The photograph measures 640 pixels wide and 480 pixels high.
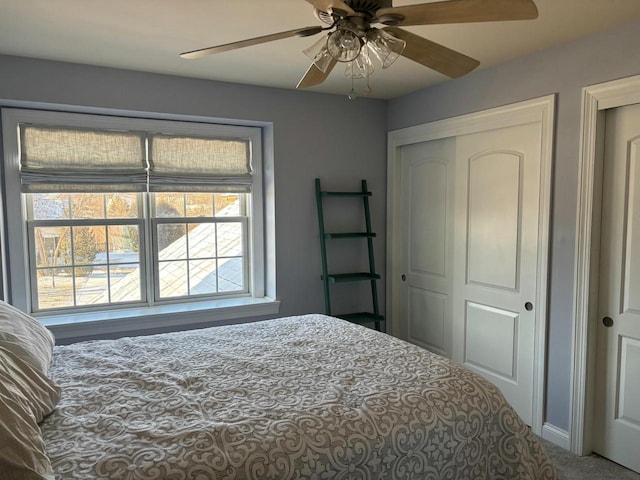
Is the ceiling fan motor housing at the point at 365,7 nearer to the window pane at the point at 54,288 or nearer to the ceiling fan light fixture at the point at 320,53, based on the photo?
the ceiling fan light fixture at the point at 320,53

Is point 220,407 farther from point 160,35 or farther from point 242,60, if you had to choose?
point 242,60

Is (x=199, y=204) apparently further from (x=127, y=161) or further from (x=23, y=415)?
(x=23, y=415)

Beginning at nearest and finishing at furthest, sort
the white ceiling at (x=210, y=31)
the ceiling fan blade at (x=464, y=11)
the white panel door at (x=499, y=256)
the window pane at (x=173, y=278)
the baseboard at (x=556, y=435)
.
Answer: the ceiling fan blade at (x=464, y=11)
the white ceiling at (x=210, y=31)
the baseboard at (x=556, y=435)
the white panel door at (x=499, y=256)
the window pane at (x=173, y=278)

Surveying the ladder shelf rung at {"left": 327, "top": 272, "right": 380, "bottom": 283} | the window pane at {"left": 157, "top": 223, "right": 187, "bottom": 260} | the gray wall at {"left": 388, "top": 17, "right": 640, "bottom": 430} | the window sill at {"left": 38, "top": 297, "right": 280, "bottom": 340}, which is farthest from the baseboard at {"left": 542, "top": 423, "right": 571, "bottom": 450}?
the window pane at {"left": 157, "top": 223, "right": 187, "bottom": 260}

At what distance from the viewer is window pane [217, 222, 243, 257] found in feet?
12.0

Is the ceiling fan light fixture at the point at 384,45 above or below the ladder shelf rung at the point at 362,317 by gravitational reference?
above

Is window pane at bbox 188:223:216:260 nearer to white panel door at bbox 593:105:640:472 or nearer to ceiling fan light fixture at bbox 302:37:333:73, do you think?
ceiling fan light fixture at bbox 302:37:333:73

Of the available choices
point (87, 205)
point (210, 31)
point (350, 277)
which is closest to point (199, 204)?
point (87, 205)

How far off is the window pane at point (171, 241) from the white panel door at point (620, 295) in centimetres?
272

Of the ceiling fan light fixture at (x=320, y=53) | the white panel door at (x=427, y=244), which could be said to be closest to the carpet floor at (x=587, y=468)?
the white panel door at (x=427, y=244)

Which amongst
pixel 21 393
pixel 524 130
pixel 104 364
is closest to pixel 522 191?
pixel 524 130

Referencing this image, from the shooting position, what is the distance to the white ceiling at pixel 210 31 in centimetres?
208

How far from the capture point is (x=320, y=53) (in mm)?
1577

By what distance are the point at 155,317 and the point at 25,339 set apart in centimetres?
148
